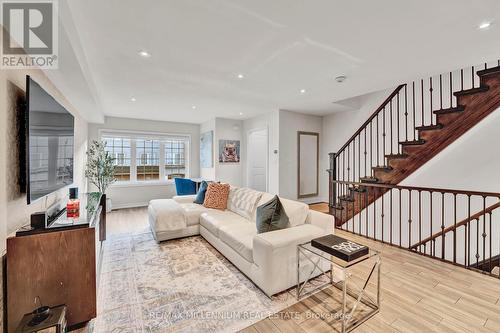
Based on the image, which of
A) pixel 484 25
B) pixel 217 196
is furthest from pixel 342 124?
pixel 217 196

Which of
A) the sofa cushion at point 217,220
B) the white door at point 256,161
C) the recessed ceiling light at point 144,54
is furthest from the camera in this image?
the white door at point 256,161

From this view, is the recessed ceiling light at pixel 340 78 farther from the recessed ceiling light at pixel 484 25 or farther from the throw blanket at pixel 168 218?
the throw blanket at pixel 168 218

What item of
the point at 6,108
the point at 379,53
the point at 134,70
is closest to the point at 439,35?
the point at 379,53

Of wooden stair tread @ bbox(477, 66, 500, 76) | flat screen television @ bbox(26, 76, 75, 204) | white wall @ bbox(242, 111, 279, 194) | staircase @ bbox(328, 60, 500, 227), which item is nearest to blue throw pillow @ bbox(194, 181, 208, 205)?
white wall @ bbox(242, 111, 279, 194)

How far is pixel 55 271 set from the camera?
1.64 m

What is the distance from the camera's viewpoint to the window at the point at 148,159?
6379 mm

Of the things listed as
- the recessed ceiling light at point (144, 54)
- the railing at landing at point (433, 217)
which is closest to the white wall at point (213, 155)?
the railing at landing at point (433, 217)

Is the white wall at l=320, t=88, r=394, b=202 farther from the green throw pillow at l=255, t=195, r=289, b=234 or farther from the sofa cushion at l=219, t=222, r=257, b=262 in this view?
the green throw pillow at l=255, t=195, r=289, b=234

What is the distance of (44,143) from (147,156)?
4.72m

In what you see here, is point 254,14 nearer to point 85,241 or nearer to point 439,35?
point 439,35

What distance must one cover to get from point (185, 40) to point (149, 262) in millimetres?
2688

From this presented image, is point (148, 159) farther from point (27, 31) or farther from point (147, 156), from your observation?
point (27, 31)

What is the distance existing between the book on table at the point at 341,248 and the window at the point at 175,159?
229 inches

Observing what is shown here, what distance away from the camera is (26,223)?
1.90 m
